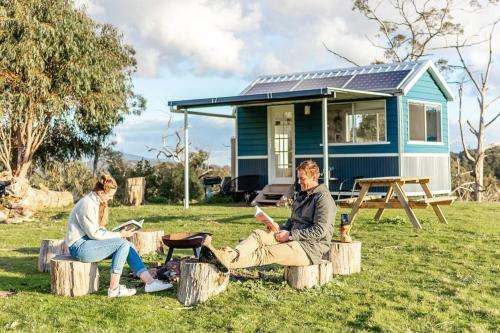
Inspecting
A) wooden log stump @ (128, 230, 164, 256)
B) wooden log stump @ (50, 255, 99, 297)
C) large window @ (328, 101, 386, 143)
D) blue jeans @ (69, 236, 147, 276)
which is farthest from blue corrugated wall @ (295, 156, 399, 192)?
Answer: wooden log stump @ (50, 255, 99, 297)

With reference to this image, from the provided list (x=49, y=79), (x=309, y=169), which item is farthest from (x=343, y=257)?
(x=49, y=79)

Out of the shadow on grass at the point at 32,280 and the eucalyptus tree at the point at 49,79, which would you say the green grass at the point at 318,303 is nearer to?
the shadow on grass at the point at 32,280

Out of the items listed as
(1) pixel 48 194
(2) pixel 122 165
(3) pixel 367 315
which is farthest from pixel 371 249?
(2) pixel 122 165

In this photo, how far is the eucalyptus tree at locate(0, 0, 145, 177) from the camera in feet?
65.7

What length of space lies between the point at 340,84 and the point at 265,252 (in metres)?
13.5

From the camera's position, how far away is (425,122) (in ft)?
63.5

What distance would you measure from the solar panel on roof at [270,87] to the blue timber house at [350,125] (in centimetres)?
4

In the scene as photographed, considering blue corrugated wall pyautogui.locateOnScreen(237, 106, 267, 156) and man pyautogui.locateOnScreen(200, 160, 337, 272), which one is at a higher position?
blue corrugated wall pyautogui.locateOnScreen(237, 106, 267, 156)

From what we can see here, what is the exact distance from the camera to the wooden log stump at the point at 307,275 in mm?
6844

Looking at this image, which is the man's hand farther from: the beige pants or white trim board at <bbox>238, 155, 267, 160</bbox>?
white trim board at <bbox>238, 155, 267, 160</bbox>

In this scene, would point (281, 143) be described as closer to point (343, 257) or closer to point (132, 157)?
point (132, 157)

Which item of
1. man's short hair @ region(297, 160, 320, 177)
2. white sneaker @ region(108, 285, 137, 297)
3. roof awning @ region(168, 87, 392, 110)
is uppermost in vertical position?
roof awning @ region(168, 87, 392, 110)

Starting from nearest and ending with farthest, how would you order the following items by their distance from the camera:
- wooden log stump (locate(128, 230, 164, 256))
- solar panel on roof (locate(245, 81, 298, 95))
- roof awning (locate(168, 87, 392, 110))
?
1. wooden log stump (locate(128, 230, 164, 256))
2. roof awning (locate(168, 87, 392, 110))
3. solar panel on roof (locate(245, 81, 298, 95))

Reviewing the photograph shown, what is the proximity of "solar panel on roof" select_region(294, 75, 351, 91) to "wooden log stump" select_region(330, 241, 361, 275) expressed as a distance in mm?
12313
